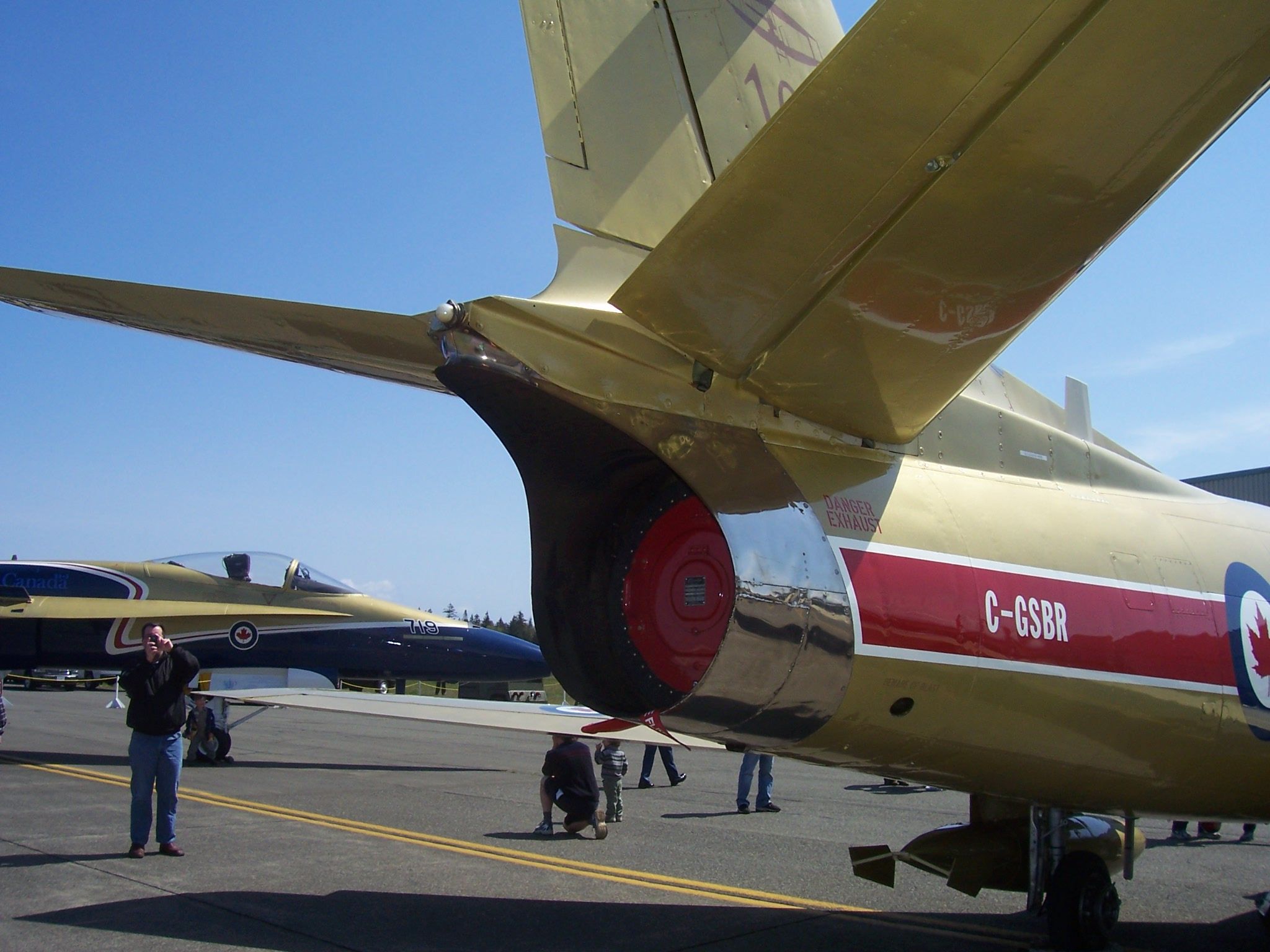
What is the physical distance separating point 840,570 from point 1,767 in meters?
12.9

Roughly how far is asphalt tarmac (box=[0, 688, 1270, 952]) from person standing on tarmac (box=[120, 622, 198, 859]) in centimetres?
21

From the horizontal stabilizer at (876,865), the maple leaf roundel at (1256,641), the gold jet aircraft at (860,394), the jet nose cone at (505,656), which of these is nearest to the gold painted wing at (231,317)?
the gold jet aircraft at (860,394)

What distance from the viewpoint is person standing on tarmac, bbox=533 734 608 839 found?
8.95 meters

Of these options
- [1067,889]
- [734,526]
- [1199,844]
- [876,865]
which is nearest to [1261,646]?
[1067,889]

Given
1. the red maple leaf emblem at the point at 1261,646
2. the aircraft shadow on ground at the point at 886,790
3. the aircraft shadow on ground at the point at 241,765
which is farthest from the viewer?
the aircraft shadow on ground at the point at 886,790

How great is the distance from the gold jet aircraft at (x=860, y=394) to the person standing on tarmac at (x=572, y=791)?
13.7 ft

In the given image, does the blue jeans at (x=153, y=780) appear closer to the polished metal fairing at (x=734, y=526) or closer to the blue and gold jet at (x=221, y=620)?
the polished metal fairing at (x=734, y=526)

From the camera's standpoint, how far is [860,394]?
378 cm

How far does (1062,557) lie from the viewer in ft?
14.3

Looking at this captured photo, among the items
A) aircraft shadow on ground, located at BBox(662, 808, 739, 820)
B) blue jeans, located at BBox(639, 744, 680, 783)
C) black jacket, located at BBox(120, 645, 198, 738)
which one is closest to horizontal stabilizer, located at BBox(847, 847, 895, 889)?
black jacket, located at BBox(120, 645, 198, 738)

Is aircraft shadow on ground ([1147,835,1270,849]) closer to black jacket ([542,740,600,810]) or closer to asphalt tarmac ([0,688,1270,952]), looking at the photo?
asphalt tarmac ([0,688,1270,952])

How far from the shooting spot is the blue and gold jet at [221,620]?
15.3 metres

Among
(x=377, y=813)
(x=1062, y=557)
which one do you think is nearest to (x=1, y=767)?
(x=377, y=813)

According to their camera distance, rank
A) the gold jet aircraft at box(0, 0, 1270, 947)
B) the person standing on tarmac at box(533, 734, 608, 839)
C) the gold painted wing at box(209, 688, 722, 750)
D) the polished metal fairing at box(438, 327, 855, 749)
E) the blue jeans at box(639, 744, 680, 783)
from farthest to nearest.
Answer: the blue jeans at box(639, 744, 680, 783)
the person standing on tarmac at box(533, 734, 608, 839)
the gold painted wing at box(209, 688, 722, 750)
the polished metal fairing at box(438, 327, 855, 749)
the gold jet aircraft at box(0, 0, 1270, 947)
